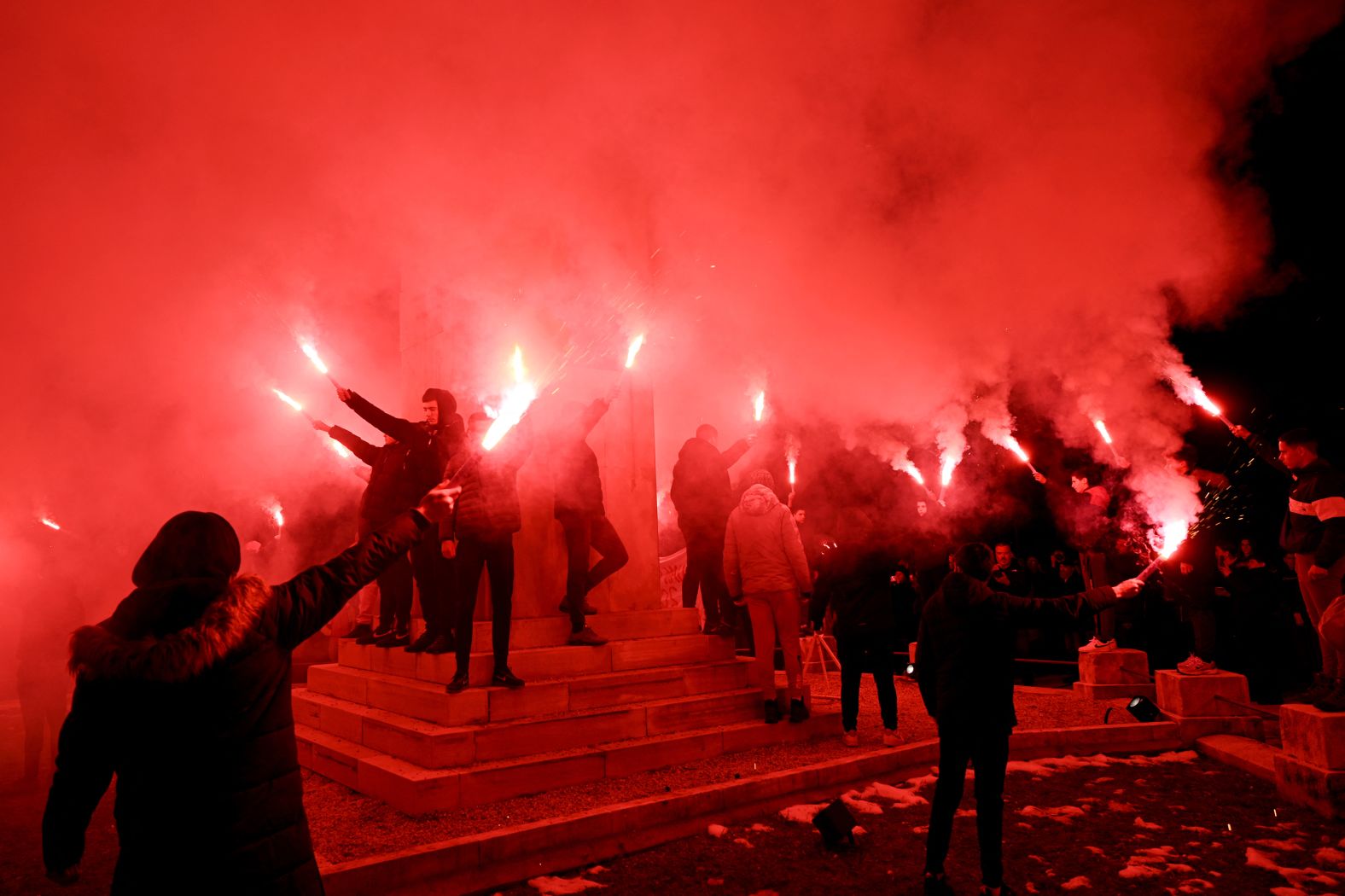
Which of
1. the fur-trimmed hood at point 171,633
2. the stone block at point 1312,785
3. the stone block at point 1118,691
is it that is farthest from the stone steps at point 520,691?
the stone block at point 1118,691

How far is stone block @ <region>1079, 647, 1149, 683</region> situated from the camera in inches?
340

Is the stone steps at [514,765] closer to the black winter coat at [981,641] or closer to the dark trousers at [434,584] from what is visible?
the dark trousers at [434,584]

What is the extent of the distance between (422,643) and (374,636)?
3.30ft

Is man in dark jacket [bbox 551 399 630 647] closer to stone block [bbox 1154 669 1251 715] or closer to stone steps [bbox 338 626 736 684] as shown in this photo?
stone steps [bbox 338 626 736 684]

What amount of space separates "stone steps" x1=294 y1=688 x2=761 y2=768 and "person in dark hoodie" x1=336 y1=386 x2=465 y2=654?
740mm

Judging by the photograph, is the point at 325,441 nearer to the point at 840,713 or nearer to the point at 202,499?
the point at 202,499

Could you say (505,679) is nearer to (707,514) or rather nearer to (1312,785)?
(707,514)

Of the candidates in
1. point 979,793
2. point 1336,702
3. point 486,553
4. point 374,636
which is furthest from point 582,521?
point 1336,702

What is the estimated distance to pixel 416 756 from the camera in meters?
5.45

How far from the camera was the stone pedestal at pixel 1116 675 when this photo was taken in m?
8.59

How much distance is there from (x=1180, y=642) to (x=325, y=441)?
14371 mm

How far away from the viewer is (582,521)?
7090 mm

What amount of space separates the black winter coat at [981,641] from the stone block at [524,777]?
8.74 feet

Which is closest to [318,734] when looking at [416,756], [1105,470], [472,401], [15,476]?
[416,756]
